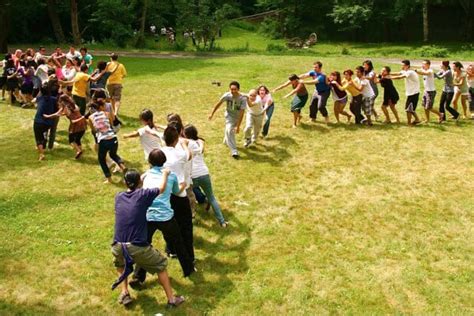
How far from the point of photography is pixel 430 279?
7.05m

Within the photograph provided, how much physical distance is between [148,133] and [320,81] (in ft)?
21.5

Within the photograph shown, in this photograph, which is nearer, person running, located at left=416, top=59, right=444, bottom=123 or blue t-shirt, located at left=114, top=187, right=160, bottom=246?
blue t-shirt, located at left=114, top=187, right=160, bottom=246

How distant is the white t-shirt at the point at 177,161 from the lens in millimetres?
6906

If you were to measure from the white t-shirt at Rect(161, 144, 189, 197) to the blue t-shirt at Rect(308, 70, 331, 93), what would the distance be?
7.41 m

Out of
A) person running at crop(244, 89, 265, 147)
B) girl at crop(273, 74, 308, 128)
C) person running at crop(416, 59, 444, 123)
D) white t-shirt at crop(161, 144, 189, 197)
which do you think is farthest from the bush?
white t-shirt at crop(161, 144, 189, 197)

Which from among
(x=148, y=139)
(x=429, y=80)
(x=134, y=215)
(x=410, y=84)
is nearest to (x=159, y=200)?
(x=134, y=215)

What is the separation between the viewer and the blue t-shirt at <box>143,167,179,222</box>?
6273 mm

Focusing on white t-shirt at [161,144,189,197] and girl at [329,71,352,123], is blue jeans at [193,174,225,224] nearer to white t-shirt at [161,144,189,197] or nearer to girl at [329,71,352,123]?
white t-shirt at [161,144,189,197]

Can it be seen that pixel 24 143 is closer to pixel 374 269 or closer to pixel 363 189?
pixel 363 189

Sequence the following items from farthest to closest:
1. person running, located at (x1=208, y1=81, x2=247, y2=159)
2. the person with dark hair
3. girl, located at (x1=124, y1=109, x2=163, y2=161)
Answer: the person with dark hair
person running, located at (x1=208, y1=81, x2=247, y2=159)
girl, located at (x1=124, y1=109, x2=163, y2=161)

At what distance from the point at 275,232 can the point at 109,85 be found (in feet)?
25.9

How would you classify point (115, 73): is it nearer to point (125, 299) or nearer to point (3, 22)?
point (125, 299)

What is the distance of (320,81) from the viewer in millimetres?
13469

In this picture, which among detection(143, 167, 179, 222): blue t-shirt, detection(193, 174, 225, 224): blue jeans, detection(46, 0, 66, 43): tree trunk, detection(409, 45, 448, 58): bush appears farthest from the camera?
detection(46, 0, 66, 43): tree trunk
